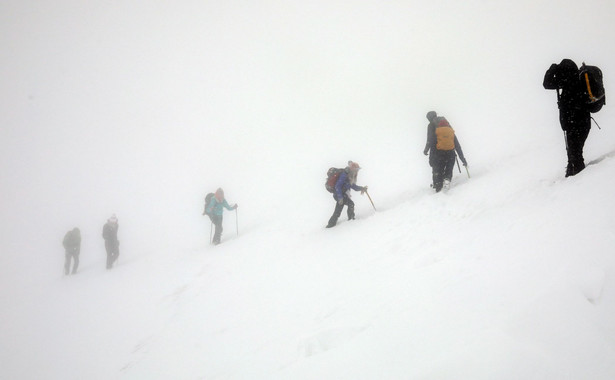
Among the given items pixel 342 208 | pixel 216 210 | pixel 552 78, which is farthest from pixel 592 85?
pixel 216 210

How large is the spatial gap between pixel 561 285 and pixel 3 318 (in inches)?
659

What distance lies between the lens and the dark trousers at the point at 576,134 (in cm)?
578

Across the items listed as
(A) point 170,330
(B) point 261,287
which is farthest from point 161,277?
(B) point 261,287

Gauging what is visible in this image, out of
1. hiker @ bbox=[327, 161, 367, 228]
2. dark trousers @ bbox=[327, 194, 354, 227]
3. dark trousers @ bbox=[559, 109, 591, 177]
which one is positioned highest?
dark trousers @ bbox=[559, 109, 591, 177]

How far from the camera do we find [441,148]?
8.59 meters

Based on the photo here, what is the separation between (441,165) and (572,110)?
3.30 metres

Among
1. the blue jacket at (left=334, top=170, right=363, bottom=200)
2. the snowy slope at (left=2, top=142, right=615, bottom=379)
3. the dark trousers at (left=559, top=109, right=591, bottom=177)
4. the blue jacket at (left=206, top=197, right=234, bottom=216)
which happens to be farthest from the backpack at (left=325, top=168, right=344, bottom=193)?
the blue jacket at (left=206, top=197, right=234, bottom=216)

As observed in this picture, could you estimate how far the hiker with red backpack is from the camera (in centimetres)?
554

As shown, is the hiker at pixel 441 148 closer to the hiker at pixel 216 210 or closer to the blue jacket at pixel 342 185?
the blue jacket at pixel 342 185

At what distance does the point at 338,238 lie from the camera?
882cm

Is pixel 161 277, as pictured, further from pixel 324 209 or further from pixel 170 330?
pixel 324 209

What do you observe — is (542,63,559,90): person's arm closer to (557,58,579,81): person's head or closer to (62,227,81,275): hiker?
(557,58,579,81): person's head

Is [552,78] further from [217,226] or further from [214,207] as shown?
[217,226]

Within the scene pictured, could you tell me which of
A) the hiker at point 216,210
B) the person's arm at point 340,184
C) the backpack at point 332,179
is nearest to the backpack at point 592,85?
the person's arm at point 340,184
